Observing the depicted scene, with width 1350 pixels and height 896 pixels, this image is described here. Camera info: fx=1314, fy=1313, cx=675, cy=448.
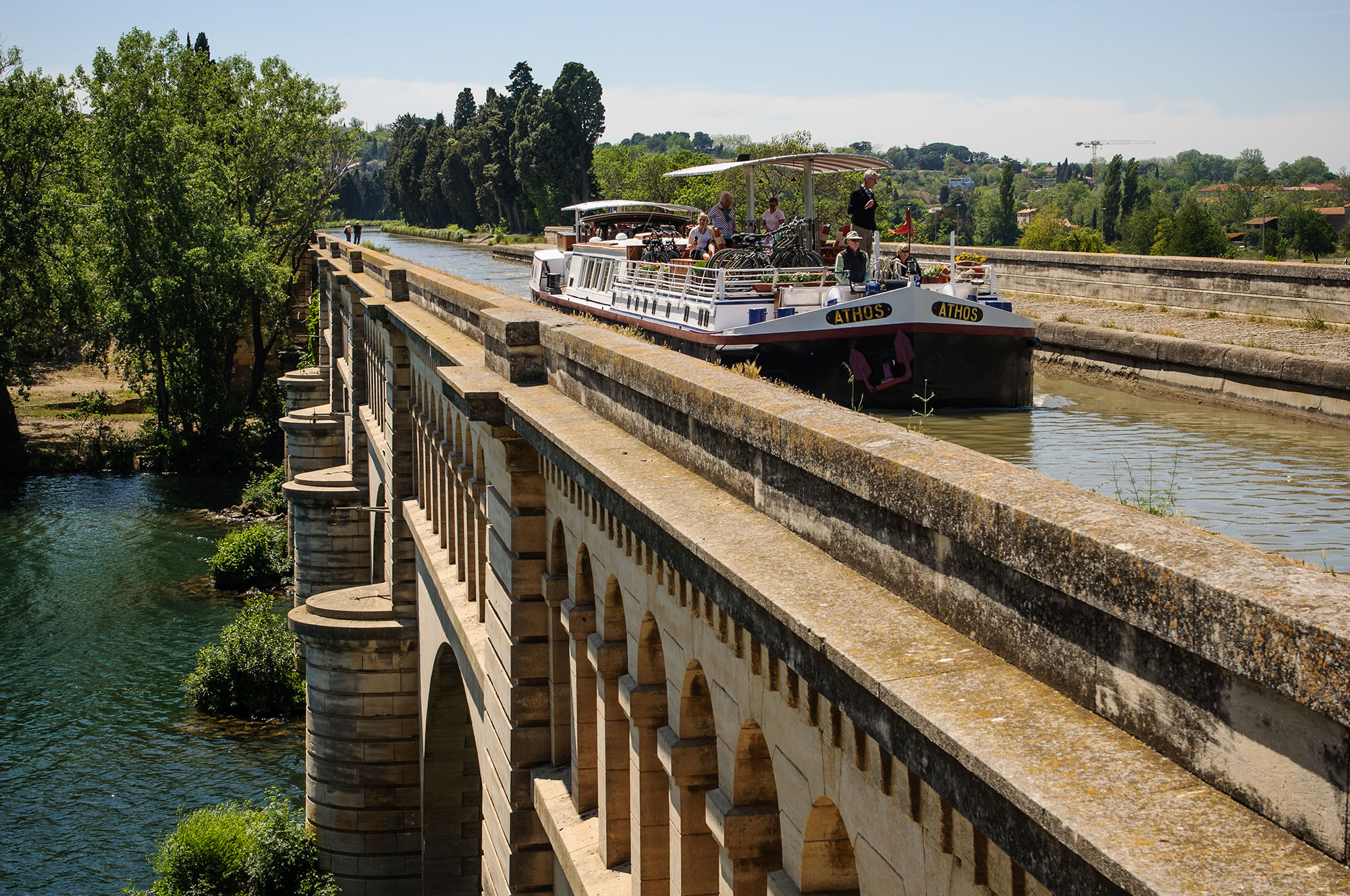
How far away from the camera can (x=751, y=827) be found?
6.07 metres

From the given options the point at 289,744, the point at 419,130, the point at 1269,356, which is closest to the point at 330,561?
the point at 289,744

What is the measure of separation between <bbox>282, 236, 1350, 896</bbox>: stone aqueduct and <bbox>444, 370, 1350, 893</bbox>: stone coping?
1 cm

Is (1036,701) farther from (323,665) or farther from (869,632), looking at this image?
(323,665)

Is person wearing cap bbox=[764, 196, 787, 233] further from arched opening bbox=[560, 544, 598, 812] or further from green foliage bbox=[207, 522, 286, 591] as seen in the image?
green foliage bbox=[207, 522, 286, 591]

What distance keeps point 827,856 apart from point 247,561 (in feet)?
132

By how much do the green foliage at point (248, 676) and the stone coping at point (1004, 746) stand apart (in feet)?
96.8

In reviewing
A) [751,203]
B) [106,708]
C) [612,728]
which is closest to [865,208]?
[751,203]

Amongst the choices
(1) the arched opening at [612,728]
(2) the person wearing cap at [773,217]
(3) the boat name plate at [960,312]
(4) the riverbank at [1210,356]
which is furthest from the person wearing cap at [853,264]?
(1) the arched opening at [612,728]

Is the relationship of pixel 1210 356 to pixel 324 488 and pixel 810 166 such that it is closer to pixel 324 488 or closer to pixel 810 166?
pixel 810 166

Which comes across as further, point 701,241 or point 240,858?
point 240,858

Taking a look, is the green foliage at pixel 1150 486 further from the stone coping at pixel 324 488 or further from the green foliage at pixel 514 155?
the green foliage at pixel 514 155

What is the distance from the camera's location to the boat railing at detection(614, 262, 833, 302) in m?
16.0

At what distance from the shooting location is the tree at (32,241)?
52594 millimetres

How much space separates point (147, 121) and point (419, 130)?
10327 cm
